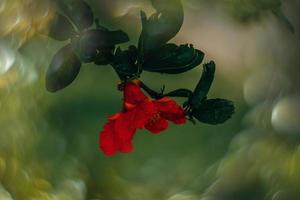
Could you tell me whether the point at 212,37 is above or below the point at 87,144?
above

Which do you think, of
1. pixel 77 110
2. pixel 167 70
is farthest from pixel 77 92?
pixel 167 70

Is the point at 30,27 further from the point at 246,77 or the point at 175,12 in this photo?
the point at 246,77

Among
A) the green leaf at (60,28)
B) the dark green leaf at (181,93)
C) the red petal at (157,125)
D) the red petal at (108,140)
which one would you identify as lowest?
the red petal at (108,140)

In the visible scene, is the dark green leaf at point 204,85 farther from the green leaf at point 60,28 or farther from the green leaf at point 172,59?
the green leaf at point 60,28

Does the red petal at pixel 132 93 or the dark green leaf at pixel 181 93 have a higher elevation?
the dark green leaf at pixel 181 93

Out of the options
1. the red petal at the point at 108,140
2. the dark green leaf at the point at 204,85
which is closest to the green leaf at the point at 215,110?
the dark green leaf at the point at 204,85

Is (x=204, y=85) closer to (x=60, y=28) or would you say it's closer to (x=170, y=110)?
(x=170, y=110)
